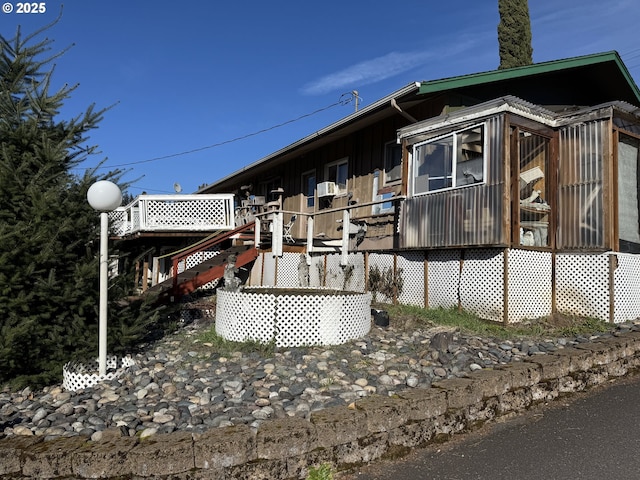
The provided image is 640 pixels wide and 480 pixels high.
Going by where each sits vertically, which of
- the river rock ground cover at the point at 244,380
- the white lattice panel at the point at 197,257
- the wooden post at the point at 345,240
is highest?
the wooden post at the point at 345,240

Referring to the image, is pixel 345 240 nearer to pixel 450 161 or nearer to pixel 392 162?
pixel 450 161

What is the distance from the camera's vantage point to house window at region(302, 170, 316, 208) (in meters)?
16.0

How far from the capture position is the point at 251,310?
21.7 ft

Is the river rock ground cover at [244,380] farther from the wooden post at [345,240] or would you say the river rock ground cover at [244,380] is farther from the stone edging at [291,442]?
the wooden post at [345,240]

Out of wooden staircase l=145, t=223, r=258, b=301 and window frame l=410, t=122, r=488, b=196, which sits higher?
window frame l=410, t=122, r=488, b=196

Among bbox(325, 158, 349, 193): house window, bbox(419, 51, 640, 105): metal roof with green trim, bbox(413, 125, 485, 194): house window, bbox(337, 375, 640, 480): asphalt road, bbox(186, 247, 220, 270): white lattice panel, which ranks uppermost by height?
bbox(419, 51, 640, 105): metal roof with green trim

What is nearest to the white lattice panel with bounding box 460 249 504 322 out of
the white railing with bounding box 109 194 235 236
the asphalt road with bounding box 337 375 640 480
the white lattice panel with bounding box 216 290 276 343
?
the asphalt road with bounding box 337 375 640 480

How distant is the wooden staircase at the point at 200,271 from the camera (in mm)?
10359

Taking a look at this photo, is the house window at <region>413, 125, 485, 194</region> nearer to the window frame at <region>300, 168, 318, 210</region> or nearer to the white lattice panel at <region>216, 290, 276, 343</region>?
the white lattice panel at <region>216, 290, 276, 343</region>

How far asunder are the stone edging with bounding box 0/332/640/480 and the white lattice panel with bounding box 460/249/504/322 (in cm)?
329

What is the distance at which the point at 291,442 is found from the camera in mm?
3477

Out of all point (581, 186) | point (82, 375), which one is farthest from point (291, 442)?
point (581, 186)

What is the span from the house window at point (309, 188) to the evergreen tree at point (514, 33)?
12948mm

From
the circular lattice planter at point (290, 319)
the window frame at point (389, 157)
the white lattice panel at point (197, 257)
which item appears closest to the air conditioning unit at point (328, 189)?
the window frame at point (389, 157)
